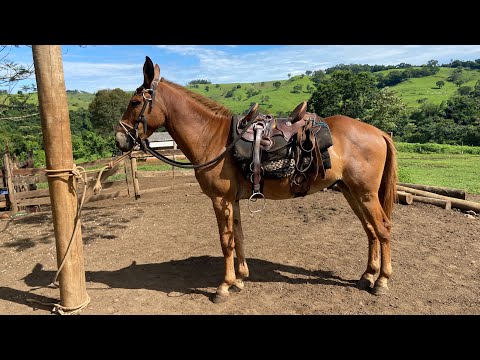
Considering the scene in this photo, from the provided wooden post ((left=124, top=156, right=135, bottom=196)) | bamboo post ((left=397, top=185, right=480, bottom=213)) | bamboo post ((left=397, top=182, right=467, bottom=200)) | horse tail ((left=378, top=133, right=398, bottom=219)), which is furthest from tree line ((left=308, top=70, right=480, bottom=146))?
horse tail ((left=378, top=133, right=398, bottom=219))

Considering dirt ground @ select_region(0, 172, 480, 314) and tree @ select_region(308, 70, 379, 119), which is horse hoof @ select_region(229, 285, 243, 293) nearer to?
dirt ground @ select_region(0, 172, 480, 314)

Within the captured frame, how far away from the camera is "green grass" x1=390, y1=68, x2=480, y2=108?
7301cm

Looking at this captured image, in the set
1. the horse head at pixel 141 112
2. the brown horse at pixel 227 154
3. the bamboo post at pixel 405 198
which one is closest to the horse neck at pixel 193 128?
the brown horse at pixel 227 154

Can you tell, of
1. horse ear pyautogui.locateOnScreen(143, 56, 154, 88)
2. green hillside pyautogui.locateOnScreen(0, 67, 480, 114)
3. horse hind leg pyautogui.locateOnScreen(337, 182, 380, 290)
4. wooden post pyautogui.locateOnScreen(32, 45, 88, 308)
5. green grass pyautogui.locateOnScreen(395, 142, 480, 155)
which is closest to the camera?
wooden post pyautogui.locateOnScreen(32, 45, 88, 308)

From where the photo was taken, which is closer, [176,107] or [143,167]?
[176,107]

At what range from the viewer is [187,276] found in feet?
15.6

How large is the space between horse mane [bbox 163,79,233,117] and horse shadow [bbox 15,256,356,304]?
7.87ft

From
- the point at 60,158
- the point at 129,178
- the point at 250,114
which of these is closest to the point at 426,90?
the point at 129,178

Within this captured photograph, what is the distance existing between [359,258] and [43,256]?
5.50m

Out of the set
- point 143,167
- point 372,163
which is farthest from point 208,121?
point 143,167

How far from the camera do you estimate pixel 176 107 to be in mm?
3953

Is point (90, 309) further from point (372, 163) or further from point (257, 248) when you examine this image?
point (372, 163)

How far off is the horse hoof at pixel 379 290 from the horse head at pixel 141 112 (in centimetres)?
350
